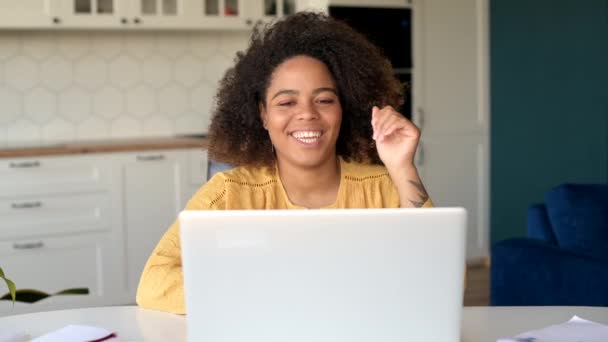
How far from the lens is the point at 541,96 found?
19.3 feet

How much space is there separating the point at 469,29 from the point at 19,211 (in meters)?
2.93

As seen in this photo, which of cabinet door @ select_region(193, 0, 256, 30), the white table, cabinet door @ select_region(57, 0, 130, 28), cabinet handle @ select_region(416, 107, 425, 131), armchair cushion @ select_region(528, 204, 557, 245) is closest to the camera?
the white table

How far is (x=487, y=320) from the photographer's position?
62.2 inches

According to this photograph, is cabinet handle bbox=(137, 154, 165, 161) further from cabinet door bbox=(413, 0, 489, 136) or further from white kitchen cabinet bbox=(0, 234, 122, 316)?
cabinet door bbox=(413, 0, 489, 136)

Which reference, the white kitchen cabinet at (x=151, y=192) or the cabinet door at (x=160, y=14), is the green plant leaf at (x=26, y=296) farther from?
the cabinet door at (x=160, y=14)

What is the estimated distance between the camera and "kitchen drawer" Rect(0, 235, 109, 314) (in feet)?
14.3

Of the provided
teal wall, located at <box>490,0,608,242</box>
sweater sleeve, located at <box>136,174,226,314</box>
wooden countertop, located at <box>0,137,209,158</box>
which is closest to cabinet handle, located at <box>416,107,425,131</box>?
teal wall, located at <box>490,0,608,242</box>

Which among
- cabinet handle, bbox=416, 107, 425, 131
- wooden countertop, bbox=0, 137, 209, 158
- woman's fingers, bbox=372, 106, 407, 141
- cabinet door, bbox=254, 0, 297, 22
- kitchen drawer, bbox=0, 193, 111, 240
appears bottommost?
kitchen drawer, bbox=0, 193, 111, 240

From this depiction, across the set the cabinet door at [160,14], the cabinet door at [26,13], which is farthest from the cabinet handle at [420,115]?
the cabinet door at [26,13]

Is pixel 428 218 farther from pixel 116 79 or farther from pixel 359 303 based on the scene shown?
pixel 116 79

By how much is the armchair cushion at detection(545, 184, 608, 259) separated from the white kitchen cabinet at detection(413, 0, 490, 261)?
8.47 ft

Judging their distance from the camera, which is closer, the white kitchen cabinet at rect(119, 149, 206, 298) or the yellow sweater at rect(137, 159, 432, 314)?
the yellow sweater at rect(137, 159, 432, 314)

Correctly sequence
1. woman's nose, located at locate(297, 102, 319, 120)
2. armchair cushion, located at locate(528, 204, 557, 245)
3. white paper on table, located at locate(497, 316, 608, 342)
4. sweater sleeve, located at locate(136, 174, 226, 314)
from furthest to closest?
armchair cushion, located at locate(528, 204, 557, 245)
woman's nose, located at locate(297, 102, 319, 120)
sweater sleeve, located at locate(136, 174, 226, 314)
white paper on table, located at locate(497, 316, 608, 342)

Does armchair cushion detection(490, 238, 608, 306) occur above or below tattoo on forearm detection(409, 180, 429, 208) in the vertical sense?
below
